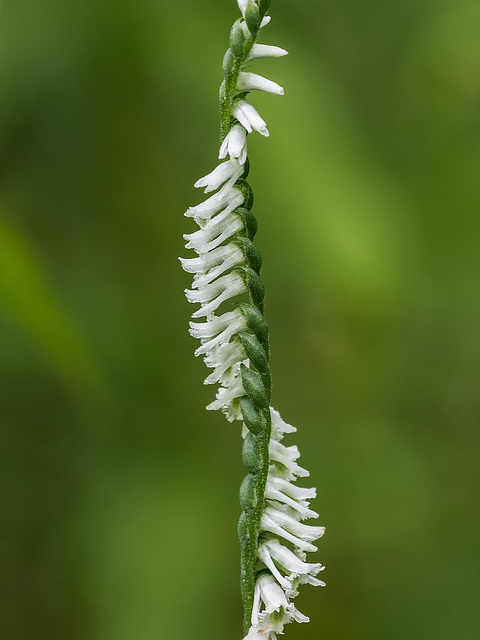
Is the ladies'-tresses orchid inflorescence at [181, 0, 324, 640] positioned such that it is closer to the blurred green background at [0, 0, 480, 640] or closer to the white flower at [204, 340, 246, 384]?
the white flower at [204, 340, 246, 384]

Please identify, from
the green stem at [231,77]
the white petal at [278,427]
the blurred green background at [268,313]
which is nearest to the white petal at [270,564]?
the white petal at [278,427]

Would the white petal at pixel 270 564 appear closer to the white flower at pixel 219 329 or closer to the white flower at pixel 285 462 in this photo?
the white flower at pixel 285 462

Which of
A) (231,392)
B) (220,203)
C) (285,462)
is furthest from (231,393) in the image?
(220,203)

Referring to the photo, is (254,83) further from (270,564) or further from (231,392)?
(270,564)

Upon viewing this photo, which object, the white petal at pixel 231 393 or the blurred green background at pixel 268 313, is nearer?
the white petal at pixel 231 393
